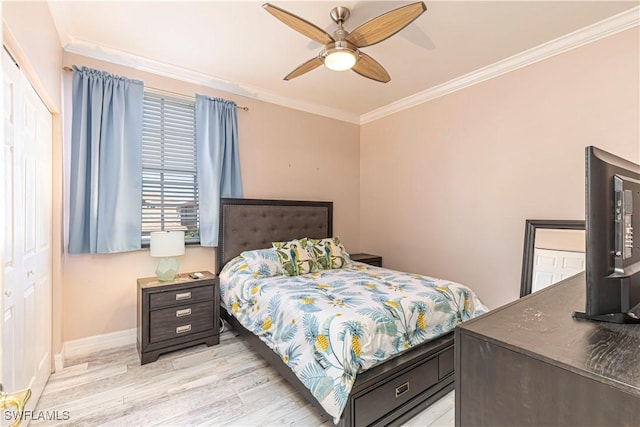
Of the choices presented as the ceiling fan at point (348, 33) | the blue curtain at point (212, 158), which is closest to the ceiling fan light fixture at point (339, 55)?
the ceiling fan at point (348, 33)

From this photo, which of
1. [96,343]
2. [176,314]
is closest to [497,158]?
[176,314]

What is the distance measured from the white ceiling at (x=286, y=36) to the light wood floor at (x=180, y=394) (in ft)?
9.24

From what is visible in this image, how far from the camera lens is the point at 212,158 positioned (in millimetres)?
3334

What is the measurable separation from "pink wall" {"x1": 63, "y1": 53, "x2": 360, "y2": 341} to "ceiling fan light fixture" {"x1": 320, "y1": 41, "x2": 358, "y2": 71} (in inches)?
68.5

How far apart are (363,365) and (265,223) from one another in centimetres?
230

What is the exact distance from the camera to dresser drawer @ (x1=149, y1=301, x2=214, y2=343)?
104 inches

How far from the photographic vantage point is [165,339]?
2.69 m

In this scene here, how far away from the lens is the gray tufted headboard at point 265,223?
3.42 m

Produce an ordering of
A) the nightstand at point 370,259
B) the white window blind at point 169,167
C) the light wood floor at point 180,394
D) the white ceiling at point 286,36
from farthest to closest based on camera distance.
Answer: the nightstand at point 370,259 < the white window blind at point 169,167 < the white ceiling at point 286,36 < the light wood floor at point 180,394

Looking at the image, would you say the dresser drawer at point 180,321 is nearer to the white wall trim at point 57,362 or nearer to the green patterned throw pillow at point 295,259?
the white wall trim at point 57,362

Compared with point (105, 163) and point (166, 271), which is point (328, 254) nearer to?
point (166, 271)

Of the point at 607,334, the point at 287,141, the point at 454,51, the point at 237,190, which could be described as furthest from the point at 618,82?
the point at 237,190

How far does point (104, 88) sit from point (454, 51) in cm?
330
